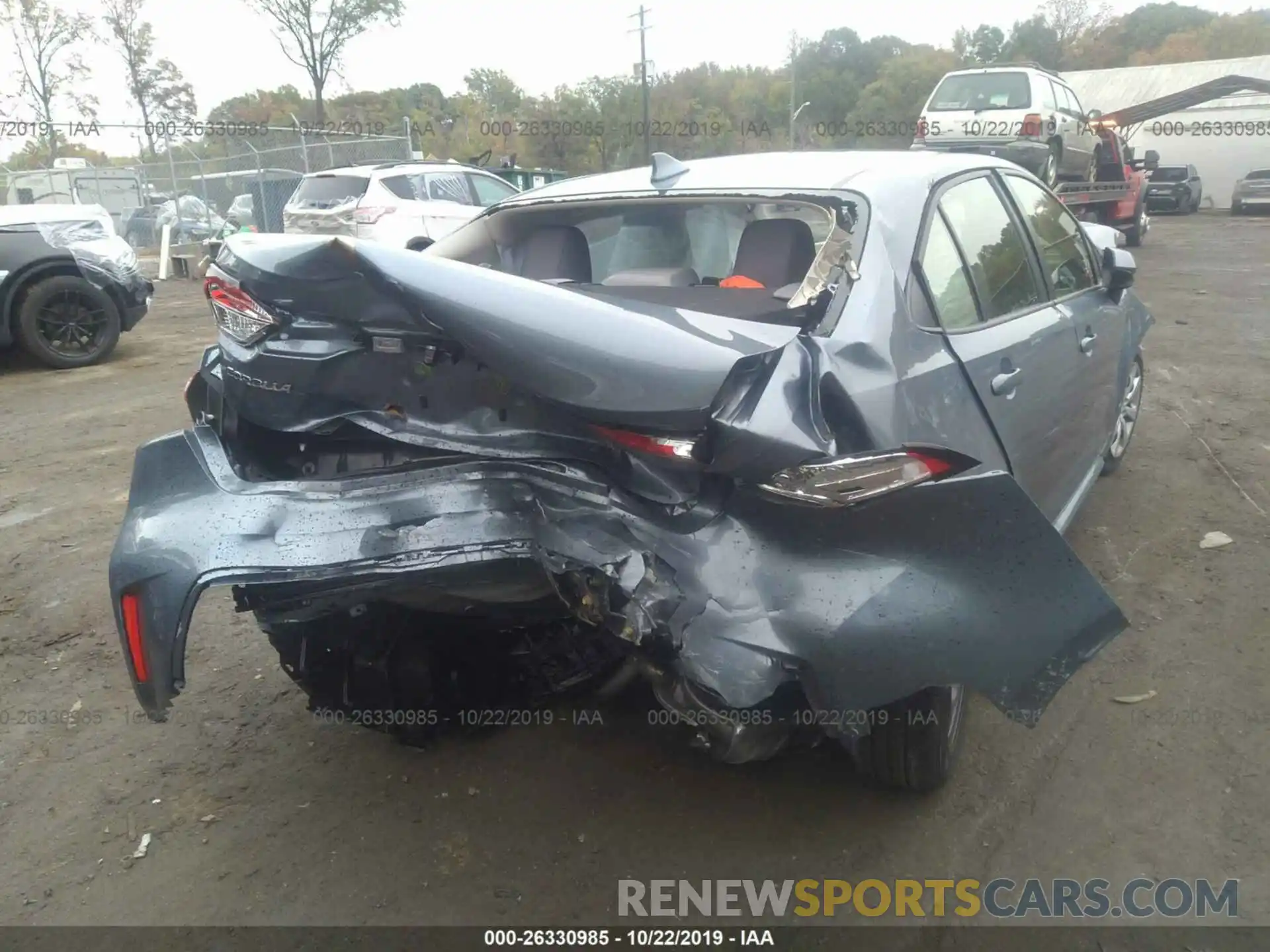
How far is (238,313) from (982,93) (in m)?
11.7

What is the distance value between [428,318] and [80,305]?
8.29 meters

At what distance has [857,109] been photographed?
42281 mm

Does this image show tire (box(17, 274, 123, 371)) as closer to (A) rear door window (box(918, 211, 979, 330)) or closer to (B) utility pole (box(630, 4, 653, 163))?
(A) rear door window (box(918, 211, 979, 330))

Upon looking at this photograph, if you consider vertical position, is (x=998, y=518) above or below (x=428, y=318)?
below

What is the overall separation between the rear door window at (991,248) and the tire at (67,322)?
8129mm

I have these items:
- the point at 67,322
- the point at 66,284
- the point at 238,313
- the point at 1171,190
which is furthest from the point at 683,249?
the point at 1171,190

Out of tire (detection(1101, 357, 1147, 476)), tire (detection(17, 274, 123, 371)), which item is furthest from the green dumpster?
tire (detection(1101, 357, 1147, 476))

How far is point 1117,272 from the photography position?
12.6ft

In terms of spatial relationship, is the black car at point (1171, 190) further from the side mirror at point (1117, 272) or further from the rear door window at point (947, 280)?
the rear door window at point (947, 280)

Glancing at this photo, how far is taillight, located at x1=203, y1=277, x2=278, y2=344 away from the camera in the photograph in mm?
2260

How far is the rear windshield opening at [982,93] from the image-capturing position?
37.4ft

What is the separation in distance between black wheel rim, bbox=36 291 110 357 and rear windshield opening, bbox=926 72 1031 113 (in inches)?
389

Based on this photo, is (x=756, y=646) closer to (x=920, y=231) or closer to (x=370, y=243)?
(x=370, y=243)

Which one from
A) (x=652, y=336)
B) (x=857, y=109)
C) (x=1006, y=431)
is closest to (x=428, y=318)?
(x=652, y=336)
